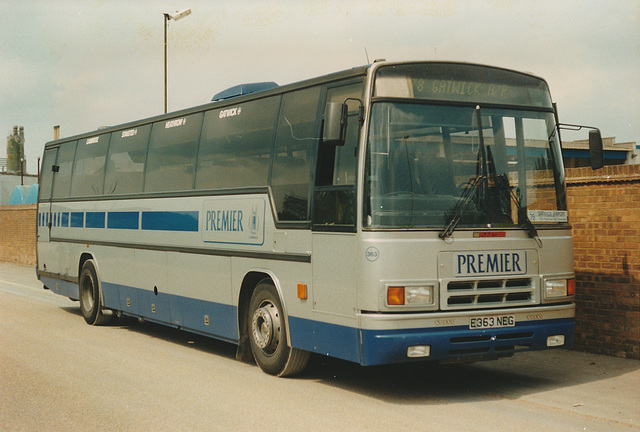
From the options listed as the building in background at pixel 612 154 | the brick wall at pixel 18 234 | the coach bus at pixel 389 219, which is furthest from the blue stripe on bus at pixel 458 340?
the brick wall at pixel 18 234

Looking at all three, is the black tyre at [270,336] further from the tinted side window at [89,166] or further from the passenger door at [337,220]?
the tinted side window at [89,166]

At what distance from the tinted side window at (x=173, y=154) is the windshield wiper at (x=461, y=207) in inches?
173

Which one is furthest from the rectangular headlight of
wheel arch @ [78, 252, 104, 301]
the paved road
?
wheel arch @ [78, 252, 104, 301]

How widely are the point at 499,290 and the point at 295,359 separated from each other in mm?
2389

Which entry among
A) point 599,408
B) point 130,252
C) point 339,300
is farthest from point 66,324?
point 599,408

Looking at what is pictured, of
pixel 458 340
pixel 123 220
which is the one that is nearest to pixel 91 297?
pixel 123 220

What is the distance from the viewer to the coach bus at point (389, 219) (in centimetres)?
739

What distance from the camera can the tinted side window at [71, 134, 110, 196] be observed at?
14031 mm

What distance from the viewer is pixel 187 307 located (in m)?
10.9

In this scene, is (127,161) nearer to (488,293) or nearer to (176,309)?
(176,309)

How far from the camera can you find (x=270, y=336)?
29.2 feet

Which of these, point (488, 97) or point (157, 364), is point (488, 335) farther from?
point (157, 364)

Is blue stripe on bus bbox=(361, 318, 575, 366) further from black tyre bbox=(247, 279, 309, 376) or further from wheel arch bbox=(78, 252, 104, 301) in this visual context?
wheel arch bbox=(78, 252, 104, 301)

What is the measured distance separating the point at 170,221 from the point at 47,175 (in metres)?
6.23
